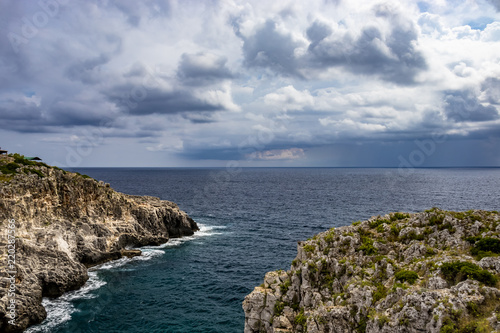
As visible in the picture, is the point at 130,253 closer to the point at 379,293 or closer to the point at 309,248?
the point at 309,248

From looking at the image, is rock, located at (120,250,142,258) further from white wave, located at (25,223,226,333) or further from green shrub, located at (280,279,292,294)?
green shrub, located at (280,279,292,294)

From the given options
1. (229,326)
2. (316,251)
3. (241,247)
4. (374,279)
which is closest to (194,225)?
(241,247)

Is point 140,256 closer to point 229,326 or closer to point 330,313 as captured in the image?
point 229,326

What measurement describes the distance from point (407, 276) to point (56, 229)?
5765 centimetres

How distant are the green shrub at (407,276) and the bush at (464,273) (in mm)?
1787

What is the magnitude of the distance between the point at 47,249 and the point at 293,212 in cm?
8530

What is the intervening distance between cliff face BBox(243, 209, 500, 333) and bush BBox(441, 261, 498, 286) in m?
0.05

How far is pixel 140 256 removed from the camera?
68125mm

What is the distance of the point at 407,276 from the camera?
21344 mm

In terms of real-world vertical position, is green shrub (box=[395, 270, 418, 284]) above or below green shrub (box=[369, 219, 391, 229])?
below

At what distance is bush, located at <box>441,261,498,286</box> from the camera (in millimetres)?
18984

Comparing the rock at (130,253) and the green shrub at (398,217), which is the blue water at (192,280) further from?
the green shrub at (398,217)

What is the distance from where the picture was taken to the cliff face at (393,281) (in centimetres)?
1781

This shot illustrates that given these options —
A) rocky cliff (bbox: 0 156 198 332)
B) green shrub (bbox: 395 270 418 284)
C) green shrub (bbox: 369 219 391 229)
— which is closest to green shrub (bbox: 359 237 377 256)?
green shrub (bbox: 369 219 391 229)
